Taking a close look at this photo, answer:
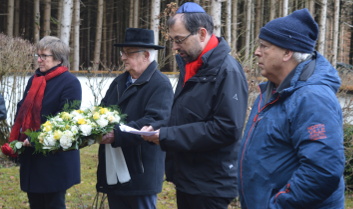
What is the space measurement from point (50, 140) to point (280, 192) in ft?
6.28

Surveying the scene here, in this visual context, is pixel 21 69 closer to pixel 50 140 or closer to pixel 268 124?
pixel 50 140

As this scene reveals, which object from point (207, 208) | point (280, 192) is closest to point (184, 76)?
point (207, 208)

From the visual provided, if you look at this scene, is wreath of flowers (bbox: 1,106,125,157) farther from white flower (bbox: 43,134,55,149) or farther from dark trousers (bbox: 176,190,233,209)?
dark trousers (bbox: 176,190,233,209)

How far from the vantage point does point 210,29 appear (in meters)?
3.79

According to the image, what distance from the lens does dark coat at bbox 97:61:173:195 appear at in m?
4.13

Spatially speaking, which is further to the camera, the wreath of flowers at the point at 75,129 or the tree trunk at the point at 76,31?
the tree trunk at the point at 76,31

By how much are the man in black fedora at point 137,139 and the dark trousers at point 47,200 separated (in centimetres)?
62

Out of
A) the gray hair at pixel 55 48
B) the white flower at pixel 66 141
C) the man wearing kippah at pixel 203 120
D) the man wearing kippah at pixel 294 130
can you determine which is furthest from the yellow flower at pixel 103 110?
the man wearing kippah at pixel 294 130

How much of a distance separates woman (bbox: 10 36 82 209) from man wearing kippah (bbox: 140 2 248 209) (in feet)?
4.33

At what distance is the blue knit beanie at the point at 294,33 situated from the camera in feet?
9.16

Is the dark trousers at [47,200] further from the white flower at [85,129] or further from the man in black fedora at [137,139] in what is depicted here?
the white flower at [85,129]

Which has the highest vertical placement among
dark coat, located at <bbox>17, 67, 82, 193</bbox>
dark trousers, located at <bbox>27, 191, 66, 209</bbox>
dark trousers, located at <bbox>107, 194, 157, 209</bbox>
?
dark coat, located at <bbox>17, 67, 82, 193</bbox>

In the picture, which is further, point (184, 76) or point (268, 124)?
Result: point (184, 76)

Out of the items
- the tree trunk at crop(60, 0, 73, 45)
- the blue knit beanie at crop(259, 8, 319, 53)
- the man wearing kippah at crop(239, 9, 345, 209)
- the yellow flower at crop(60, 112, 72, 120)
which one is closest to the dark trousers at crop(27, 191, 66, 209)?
the yellow flower at crop(60, 112, 72, 120)
